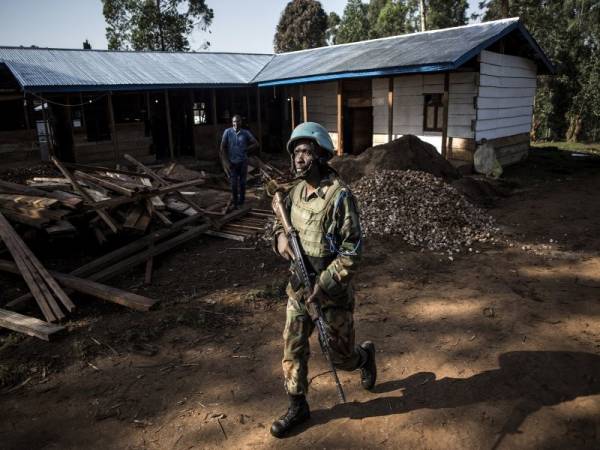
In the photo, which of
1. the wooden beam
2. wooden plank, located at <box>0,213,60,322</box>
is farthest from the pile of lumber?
the wooden beam

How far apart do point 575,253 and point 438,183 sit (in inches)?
115

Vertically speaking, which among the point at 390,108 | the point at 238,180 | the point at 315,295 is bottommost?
the point at 238,180

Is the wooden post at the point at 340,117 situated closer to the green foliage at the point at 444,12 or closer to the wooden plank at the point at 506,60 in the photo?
the wooden plank at the point at 506,60

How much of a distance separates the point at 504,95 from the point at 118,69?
530 inches

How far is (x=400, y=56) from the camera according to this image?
1366 centimetres

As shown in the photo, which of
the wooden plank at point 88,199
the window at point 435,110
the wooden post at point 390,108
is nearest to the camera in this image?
the wooden plank at point 88,199

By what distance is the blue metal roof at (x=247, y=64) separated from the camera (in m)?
12.7

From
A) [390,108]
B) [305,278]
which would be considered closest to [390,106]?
[390,108]

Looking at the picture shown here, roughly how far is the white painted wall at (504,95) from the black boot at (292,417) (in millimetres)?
11497

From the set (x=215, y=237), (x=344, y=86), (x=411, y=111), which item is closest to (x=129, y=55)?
(x=344, y=86)

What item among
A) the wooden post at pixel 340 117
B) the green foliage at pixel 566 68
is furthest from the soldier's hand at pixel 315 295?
the green foliage at pixel 566 68

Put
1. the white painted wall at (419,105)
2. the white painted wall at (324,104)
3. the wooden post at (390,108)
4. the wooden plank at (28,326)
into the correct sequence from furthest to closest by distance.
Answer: the white painted wall at (324,104)
the wooden post at (390,108)
the white painted wall at (419,105)
the wooden plank at (28,326)

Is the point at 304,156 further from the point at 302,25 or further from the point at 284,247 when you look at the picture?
the point at 302,25

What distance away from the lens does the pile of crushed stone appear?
757 centimetres
